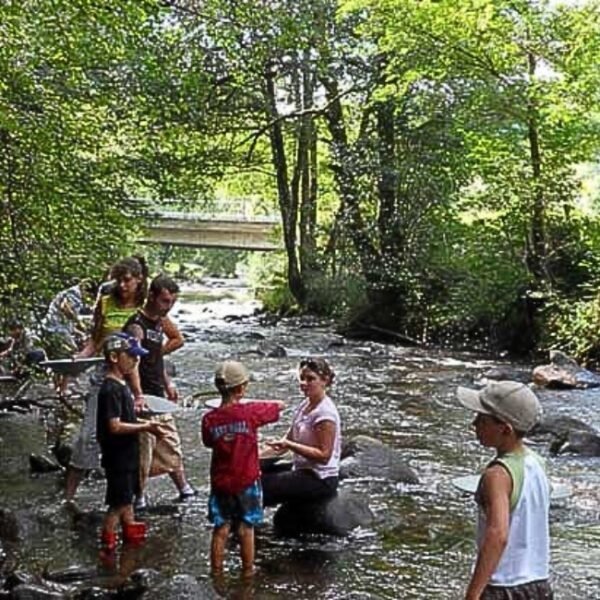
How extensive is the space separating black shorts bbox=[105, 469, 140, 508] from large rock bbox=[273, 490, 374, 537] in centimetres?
105

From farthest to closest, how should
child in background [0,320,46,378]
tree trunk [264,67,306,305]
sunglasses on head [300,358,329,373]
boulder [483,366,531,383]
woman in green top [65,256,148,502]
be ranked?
tree trunk [264,67,306,305], boulder [483,366,531,383], child in background [0,320,46,378], woman in green top [65,256,148,502], sunglasses on head [300,358,329,373]

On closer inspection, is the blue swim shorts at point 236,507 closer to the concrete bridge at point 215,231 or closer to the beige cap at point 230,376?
the beige cap at point 230,376

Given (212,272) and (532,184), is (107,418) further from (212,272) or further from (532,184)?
(212,272)

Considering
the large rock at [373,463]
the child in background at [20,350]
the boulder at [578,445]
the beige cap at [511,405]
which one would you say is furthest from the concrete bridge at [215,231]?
the beige cap at [511,405]

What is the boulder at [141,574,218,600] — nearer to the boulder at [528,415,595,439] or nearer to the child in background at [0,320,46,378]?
the child in background at [0,320,46,378]

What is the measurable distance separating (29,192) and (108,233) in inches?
82.1

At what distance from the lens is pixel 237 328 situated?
27.4 m

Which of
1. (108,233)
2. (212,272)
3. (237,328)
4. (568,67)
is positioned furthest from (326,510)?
(212,272)

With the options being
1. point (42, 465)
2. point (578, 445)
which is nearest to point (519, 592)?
point (42, 465)

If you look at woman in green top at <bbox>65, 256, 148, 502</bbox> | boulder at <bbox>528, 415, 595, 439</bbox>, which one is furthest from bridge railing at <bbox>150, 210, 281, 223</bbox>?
woman in green top at <bbox>65, 256, 148, 502</bbox>

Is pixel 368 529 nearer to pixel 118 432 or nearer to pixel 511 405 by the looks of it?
pixel 118 432

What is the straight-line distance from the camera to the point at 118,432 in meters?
6.30

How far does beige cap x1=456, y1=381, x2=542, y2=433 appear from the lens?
3.61 m

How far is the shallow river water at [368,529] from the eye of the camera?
610 centimetres
